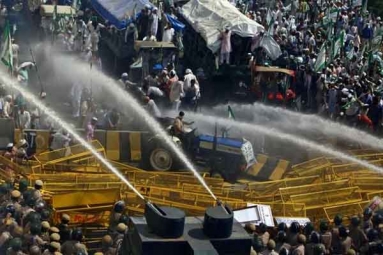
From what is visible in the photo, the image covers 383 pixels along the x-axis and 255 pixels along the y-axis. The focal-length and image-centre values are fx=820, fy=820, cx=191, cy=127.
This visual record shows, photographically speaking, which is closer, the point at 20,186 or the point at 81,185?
the point at 20,186

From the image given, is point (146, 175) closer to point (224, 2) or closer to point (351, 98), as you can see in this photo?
point (351, 98)

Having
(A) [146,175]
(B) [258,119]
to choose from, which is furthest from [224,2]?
(A) [146,175]

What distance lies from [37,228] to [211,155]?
707 cm

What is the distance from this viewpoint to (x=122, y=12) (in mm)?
28703

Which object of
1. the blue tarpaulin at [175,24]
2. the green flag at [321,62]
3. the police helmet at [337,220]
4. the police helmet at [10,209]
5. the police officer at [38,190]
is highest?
the blue tarpaulin at [175,24]

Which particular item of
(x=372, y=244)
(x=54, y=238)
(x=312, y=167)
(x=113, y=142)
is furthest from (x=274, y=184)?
(x=54, y=238)

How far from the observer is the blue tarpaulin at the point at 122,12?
28.2 meters

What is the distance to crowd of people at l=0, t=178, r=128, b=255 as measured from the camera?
1351 centimetres

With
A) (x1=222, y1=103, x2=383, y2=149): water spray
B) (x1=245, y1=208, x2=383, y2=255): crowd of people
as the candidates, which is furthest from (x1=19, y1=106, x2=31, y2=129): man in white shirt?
(x1=222, y1=103, x2=383, y2=149): water spray

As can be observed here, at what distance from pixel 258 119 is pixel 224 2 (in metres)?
6.91

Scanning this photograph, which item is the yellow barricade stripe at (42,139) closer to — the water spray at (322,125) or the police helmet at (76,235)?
the police helmet at (76,235)

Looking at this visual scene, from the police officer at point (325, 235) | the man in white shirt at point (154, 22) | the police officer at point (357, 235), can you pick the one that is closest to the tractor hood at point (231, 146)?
the police officer at point (325, 235)

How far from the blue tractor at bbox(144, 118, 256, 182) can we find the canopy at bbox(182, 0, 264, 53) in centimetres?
738

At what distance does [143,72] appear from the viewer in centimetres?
2619
